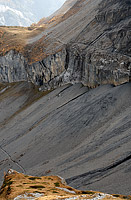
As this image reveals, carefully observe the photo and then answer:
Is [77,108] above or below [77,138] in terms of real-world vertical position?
above

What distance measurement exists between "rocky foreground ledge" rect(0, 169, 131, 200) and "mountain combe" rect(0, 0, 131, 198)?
2334mm

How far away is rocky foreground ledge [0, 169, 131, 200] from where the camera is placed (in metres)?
12.7

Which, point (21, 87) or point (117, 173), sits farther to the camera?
point (21, 87)

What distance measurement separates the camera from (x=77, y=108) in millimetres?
32594

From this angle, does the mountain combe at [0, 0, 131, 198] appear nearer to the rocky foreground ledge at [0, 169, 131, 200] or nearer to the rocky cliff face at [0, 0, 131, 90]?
the rocky cliff face at [0, 0, 131, 90]

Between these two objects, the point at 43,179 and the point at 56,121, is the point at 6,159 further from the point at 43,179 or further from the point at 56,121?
the point at 43,179

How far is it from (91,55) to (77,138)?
19678 mm

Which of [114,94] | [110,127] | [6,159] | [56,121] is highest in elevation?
[114,94]

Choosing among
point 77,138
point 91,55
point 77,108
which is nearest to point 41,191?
point 77,138

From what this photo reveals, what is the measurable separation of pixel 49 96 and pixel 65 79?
20.2 ft

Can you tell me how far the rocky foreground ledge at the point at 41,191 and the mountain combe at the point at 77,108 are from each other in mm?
→ 2334

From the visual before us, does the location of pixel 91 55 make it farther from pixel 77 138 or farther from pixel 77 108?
pixel 77 138

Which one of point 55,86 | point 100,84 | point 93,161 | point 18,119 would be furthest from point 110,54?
point 18,119

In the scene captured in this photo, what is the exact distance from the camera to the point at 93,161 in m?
21.1
